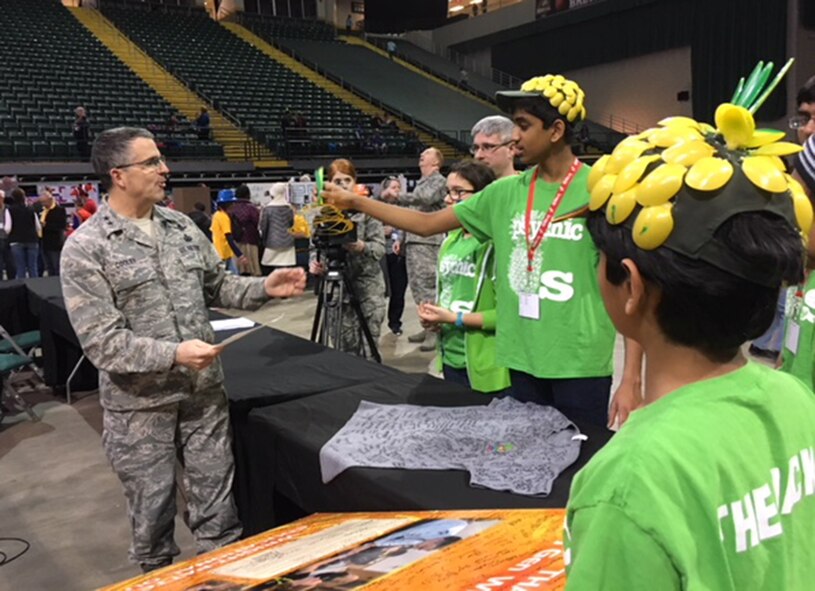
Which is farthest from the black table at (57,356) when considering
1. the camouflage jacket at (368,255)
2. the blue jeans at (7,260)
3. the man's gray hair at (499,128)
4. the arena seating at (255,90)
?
the arena seating at (255,90)

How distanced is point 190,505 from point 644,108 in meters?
18.2

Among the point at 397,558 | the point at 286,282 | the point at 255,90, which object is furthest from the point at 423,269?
the point at 255,90

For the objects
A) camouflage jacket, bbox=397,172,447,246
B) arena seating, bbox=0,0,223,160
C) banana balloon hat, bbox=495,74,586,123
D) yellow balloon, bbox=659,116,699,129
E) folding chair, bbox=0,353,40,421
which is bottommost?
folding chair, bbox=0,353,40,421

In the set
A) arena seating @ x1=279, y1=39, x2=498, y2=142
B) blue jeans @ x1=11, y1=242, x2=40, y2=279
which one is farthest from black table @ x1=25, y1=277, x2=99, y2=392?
arena seating @ x1=279, y1=39, x2=498, y2=142

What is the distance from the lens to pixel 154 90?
1588cm

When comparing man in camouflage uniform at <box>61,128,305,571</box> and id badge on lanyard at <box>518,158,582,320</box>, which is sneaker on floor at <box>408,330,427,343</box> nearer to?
man in camouflage uniform at <box>61,128,305,571</box>

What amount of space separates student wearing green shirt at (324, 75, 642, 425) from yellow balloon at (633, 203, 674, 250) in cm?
119

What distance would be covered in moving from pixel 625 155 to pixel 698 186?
3.6 inches

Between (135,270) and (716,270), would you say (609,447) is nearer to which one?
(716,270)

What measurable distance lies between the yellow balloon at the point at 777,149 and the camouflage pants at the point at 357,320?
135 inches

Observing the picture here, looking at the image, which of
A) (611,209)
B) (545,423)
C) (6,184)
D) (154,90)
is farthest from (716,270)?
(154,90)

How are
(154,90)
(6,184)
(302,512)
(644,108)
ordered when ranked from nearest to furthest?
(302,512) < (6,184) < (154,90) < (644,108)

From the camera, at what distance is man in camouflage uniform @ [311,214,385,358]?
13.5 feet

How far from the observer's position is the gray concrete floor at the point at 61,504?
8.48 ft
